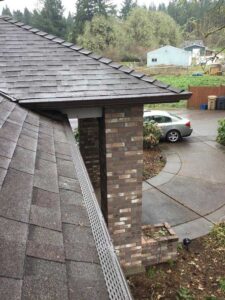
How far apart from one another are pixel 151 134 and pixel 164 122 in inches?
68.4

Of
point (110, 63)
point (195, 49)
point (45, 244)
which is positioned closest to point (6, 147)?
point (45, 244)

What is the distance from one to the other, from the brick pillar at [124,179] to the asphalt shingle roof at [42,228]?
1.84 meters

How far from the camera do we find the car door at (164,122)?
Result: 49.1ft

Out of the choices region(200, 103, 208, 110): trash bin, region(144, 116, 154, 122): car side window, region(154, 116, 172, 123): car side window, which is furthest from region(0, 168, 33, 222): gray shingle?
region(200, 103, 208, 110): trash bin

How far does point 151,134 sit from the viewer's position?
547 inches

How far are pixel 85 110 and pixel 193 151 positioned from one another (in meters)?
9.65

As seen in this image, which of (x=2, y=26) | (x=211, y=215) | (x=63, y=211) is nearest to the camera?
(x=63, y=211)

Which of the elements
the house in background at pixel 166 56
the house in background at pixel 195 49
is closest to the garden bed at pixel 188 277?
the house in background at pixel 166 56

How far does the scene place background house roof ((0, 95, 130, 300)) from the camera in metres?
1.32

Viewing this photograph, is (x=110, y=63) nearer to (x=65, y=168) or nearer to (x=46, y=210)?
(x=65, y=168)

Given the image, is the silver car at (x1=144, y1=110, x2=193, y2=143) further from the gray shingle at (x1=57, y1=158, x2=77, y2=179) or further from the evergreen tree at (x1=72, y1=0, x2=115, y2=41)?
the evergreen tree at (x1=72, y1=0, x2=115, y2=41)

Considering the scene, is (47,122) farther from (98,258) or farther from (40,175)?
(98,258)

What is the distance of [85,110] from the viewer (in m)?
4.86

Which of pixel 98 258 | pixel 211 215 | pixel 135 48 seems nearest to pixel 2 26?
pixel 98 258
